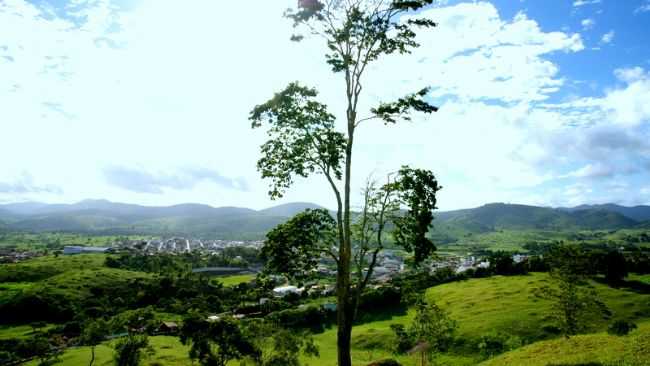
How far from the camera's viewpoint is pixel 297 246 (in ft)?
66.2

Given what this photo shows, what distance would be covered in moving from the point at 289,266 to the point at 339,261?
276 cm

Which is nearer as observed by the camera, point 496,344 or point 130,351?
point 130,351

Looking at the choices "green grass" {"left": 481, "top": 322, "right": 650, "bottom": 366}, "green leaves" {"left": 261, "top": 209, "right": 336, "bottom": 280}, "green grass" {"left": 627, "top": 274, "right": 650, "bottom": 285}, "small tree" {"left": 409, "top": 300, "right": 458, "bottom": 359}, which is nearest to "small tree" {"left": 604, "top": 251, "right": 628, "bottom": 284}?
"green grass" {"left": 627, "top": 274, "right": 650, "bottom": 285}

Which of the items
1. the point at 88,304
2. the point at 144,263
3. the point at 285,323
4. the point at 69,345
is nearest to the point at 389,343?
the point at 285,323

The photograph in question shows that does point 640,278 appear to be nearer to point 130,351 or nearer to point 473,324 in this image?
point 473,324

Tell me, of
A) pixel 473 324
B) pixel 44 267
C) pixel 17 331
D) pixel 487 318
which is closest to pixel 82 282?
pixel 44 267

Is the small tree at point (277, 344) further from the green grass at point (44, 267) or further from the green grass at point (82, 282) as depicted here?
the green grass at point (44, 267)

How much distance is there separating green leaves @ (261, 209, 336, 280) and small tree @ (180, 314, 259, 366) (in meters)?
27.5

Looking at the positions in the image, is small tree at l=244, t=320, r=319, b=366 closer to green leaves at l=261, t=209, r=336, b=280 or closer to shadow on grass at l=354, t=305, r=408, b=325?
green leaves at l=261, t=209, r=336, b=280

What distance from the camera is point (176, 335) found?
9344cm

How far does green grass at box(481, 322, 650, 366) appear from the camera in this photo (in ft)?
65.7

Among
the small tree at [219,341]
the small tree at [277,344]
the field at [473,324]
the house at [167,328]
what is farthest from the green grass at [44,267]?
A: the small tree at [277,344]

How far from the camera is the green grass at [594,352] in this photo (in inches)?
789

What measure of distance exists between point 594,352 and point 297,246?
18.6 meters
